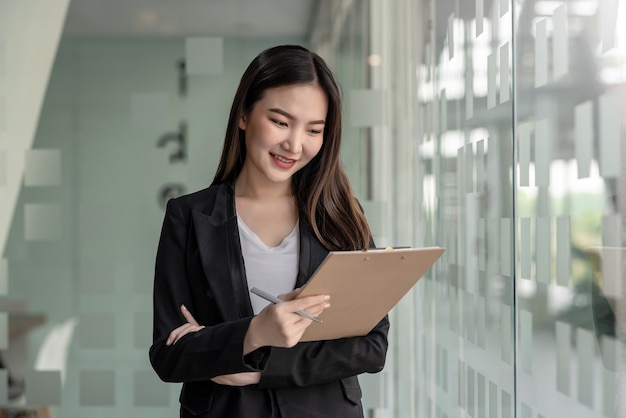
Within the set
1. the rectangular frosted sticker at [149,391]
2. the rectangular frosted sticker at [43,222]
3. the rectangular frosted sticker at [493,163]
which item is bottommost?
the rectangular frosted sticker at [149,391]

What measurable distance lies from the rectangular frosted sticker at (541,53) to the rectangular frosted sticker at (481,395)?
861 mm

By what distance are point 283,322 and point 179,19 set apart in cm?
→ 219

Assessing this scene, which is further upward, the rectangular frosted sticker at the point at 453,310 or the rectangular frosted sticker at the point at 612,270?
the rectangular frosted sticker at the point at 612,270

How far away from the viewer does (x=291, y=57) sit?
5.27ft

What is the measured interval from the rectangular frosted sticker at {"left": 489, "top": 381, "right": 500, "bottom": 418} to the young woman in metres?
0.62

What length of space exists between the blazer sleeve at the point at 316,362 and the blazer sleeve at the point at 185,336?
4 cm

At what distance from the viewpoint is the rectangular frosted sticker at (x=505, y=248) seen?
77.0 inches

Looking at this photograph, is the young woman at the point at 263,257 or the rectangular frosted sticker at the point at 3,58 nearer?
the young woman at the point at 263,257

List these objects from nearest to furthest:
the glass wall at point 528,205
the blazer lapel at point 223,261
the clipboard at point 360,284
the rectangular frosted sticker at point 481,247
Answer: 1. the clipboard at point 360,284
2. the glass wall at point 528,205
3. the blazer lapel at point 223,261
4. the rectangular frosted sticker at point 481,247

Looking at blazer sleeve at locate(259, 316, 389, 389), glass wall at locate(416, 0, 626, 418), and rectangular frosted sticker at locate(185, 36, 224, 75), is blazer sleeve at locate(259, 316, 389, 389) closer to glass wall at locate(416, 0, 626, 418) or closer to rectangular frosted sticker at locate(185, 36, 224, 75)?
glass wall at locate(416, 0, 626, 418)

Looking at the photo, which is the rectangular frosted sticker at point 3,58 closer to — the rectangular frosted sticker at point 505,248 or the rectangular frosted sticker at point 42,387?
the rectangular frosted sticker at point 42,387

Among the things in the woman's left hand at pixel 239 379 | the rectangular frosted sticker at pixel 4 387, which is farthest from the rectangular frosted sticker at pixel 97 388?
the woman's left hand at pixel 239 379

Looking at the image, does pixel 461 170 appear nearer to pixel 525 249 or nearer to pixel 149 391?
pixel 525 249

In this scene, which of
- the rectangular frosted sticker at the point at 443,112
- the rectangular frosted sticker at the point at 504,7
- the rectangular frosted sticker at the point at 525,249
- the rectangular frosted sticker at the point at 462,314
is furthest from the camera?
the rectangular frosted sticker at the point at 443,112
